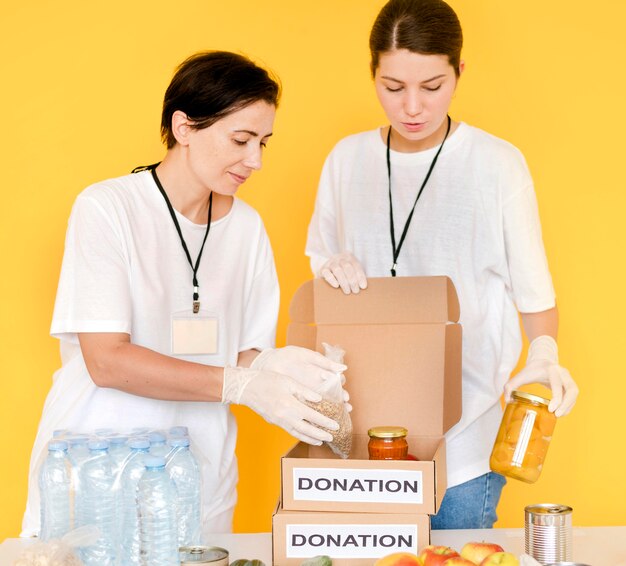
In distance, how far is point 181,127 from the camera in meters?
1.96

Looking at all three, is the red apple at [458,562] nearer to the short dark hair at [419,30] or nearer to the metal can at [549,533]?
the metal can at [549,533]

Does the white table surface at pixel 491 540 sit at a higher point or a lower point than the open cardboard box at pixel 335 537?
lower

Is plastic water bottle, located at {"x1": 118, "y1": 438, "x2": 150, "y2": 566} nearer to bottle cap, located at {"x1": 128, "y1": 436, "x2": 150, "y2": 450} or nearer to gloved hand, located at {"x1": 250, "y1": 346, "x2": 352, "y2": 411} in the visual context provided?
bottle cap, located at {"x1": 128, "y1": 436, "x2": 150, "y2": 450}

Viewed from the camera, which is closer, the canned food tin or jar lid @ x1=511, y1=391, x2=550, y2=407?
the canned food tin

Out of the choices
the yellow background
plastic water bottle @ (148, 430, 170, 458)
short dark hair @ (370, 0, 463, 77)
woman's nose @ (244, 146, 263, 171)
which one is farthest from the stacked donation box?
the yellow background

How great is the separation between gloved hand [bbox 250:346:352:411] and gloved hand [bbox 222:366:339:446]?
25 mm

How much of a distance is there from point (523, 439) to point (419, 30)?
952mm

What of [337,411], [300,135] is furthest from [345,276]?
[300,135]

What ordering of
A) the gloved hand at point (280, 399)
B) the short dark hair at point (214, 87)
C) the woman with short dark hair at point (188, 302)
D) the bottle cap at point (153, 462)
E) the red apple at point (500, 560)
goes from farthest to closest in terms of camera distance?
the short dark hair at point (214, 87), the woman with short dark hair at point (188, 302), the gloved hand at point (280, 399), the bottle cap at point (153, 462), the red apple at point (500, 560)

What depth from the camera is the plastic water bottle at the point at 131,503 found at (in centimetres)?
147

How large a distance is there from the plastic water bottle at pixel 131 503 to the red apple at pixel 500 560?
59 cm

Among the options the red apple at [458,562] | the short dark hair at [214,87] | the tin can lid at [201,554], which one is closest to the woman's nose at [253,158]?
the short dark hair at [214,87]

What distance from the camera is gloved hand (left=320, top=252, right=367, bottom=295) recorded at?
1857mm

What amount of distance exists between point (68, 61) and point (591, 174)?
5.83 ft
